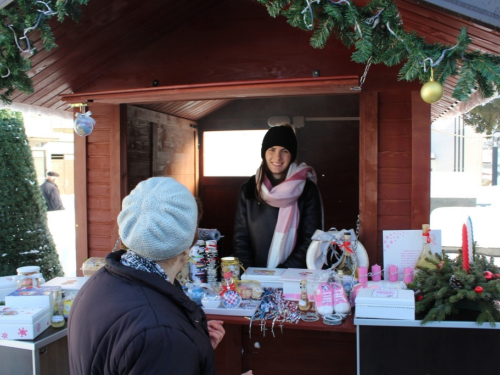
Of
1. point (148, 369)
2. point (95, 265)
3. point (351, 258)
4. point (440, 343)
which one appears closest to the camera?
point (148, 369)

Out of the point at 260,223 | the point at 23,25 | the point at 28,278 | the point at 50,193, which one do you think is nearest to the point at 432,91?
the point at 260,223

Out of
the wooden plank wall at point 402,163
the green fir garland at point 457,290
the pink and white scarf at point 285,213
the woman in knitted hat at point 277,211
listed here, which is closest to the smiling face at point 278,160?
the woman in knitted hat at point 277,211

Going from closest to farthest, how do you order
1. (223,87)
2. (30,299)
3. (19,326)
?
1. (19,326)
2. (30,299)
3. (223,87)

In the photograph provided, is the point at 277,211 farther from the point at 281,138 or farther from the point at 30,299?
the point at 30,299

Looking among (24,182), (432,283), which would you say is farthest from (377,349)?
(24,182)

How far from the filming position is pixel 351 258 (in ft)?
9.42

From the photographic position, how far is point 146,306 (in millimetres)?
1199

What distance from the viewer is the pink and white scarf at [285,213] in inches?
142

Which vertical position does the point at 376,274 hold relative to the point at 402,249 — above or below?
below

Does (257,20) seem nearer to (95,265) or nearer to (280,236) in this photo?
(280,236)

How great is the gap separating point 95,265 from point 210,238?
87 centimetres

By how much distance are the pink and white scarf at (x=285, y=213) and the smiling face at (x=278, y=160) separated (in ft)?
0.36

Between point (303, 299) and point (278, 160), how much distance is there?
1.50 m

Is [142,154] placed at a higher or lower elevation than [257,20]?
lower
